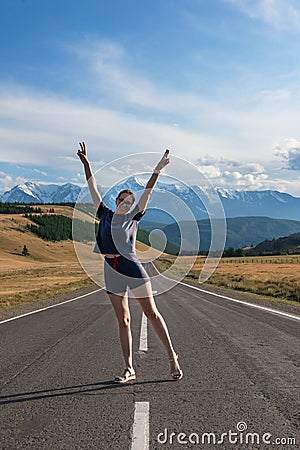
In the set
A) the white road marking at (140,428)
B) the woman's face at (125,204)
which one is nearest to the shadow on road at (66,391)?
the white road marking at (140,428)

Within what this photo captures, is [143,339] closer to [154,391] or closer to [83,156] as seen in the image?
[154,391]

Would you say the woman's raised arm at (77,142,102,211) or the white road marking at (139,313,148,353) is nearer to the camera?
the woman's raised arm at (77,142,102,211)

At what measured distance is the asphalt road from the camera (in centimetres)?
397

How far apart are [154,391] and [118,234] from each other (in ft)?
6.08

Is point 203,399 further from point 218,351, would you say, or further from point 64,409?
point 218,351

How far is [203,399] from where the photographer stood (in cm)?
498

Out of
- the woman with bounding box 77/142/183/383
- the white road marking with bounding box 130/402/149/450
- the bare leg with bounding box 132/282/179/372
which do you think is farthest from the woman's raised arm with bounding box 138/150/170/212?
the white road marking with bounding box 130/402/149/450

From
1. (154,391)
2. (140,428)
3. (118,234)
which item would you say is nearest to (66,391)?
(154,391)

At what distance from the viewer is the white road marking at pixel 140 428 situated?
376cm

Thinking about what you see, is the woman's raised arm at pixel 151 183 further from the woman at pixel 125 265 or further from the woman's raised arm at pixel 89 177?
the woman's raised arm at pixel 89 177

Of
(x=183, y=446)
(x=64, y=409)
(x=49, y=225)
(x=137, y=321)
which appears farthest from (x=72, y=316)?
(x=49, y=225)

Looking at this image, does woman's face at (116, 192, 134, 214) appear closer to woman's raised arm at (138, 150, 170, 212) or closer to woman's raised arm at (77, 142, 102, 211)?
woman's raised arm at (138, 150, 170, 212)

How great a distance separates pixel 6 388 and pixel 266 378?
125 inches

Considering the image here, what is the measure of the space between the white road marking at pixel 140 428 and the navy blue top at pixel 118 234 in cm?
171
